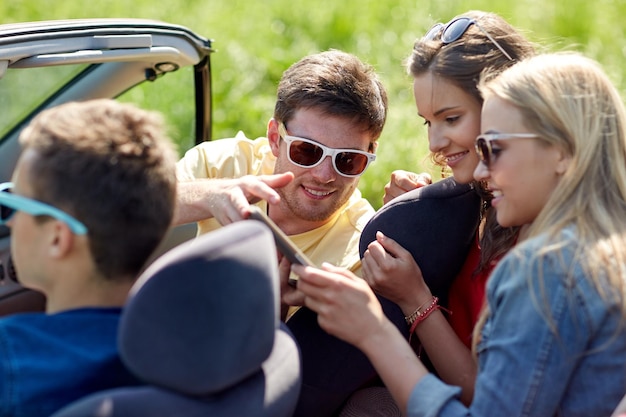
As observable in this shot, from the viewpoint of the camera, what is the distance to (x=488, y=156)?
215cm

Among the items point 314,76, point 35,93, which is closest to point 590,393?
point 314,76

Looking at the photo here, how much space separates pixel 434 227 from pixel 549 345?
29.2 inches

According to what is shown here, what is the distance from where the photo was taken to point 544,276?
1858 millimetres

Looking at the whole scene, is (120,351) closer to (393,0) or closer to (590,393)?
(590,393)

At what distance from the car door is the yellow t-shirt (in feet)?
0.88

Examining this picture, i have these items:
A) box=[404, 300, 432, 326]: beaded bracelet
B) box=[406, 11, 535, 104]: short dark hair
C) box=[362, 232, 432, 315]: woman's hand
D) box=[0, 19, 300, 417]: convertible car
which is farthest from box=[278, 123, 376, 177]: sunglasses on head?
box=[0, 19, 300, 417]: convertible car

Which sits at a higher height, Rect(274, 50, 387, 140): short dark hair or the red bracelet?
Rect(274, 50, 387, 140): short dark hair

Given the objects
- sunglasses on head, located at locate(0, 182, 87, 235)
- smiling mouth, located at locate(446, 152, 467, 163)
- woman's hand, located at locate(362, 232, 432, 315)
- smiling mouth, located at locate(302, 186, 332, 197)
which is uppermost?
sunglasses on head, located at locate(0, 182, 87, 235)

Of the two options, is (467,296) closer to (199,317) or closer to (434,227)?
(434,227)

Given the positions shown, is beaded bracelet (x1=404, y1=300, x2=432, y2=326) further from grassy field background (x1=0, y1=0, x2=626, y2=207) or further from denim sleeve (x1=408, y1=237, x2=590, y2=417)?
grassy field background (x1=0, y1=0, x2=626, y2=207)

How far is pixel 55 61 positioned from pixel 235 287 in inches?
51.6

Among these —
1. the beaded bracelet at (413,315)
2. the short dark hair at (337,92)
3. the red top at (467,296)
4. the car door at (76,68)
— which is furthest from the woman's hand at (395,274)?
the car door at (76,68)

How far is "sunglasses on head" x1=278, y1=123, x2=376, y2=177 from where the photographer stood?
2.92m

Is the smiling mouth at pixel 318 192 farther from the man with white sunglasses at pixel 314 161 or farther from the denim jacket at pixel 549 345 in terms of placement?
the denim jacket at pixel 549 345
